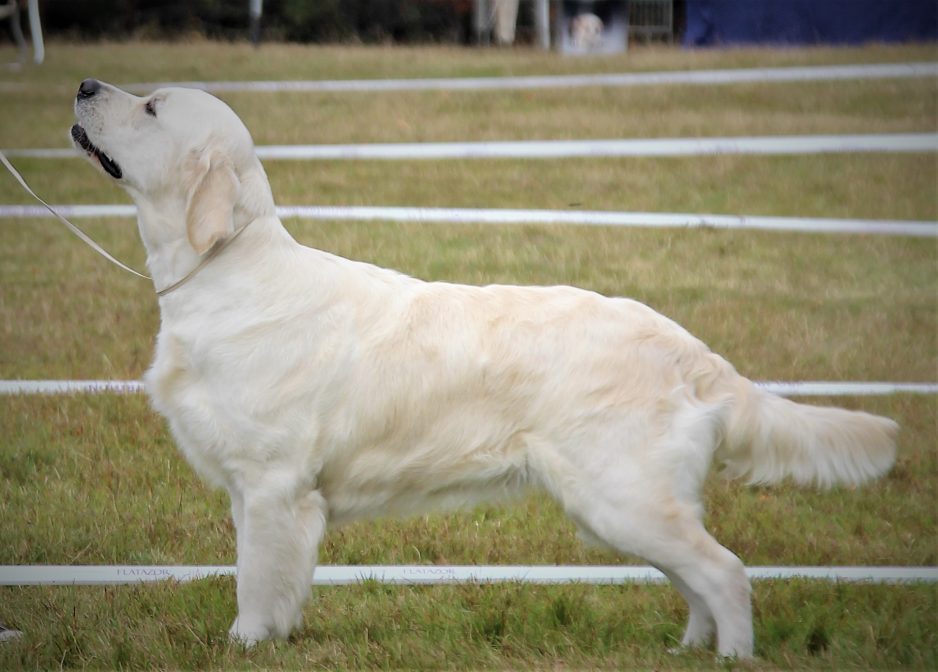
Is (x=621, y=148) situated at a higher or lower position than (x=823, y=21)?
lower

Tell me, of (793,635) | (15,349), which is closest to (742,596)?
(793,635)

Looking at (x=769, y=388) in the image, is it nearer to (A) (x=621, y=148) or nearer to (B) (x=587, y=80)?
(A) (x=621, y=148)

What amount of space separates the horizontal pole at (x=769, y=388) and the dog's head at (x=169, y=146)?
283 cm

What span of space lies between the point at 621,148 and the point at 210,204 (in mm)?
7896

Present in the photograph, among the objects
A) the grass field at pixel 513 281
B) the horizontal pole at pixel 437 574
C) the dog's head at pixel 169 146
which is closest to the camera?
the dog's head at pixel 169 146

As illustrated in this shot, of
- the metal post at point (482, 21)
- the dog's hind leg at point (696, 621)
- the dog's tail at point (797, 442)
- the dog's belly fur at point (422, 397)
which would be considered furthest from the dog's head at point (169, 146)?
the metal post at point (482, 21)

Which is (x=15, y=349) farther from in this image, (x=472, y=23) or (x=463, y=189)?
(x=472, y=23)

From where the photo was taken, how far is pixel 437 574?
4531 mm

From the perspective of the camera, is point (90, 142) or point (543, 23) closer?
point (90, 142)

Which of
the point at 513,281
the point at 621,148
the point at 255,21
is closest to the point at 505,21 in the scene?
the point at 255,21

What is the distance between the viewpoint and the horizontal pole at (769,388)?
21.0ft

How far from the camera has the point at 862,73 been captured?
12258 mm

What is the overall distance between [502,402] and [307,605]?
1.16 meters

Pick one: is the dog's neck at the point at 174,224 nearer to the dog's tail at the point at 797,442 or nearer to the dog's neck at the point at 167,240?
the dog's neck at the point at 167,240
